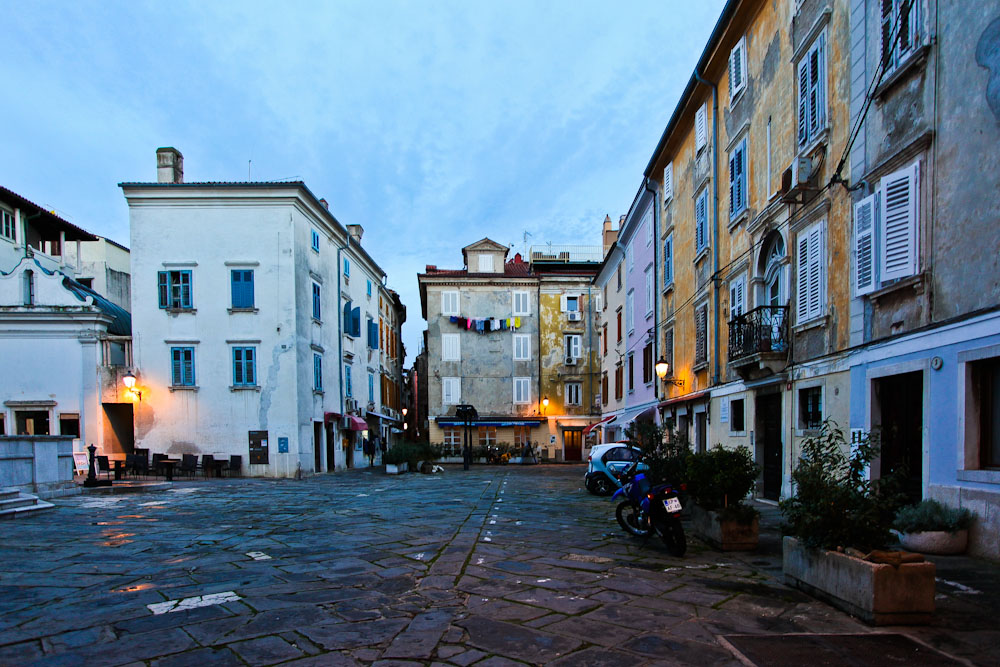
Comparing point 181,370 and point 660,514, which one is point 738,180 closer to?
point 660,514

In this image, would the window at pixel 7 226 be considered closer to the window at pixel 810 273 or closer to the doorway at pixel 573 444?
the doorway at pixel 573 444

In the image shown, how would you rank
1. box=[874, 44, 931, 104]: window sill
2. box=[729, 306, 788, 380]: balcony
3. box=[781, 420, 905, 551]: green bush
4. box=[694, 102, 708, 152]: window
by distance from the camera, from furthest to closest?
box=[694, 102, 708, 152]: window
box=[729, 306, 788, 380]: balcony
box=[874, 44, 931, 104]: window sill
box=[781, 420, 905, 551]: green bush

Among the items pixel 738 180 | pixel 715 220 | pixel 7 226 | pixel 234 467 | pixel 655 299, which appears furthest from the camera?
pixel 7 226

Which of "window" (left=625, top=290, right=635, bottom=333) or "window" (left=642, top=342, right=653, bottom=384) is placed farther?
"window" (left=625, top=290, right=635, bottom=333)

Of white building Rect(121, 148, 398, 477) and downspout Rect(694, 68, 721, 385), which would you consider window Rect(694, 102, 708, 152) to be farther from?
white building Rect(121, 148, 398, 477)

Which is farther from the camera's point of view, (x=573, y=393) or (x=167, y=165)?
(x=573, y=393)

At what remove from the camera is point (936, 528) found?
714cm

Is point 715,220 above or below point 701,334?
above

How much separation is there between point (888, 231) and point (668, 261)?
1278cm

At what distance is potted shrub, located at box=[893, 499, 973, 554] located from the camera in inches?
279

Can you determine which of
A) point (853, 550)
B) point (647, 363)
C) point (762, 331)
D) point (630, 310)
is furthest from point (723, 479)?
point (630, 310)

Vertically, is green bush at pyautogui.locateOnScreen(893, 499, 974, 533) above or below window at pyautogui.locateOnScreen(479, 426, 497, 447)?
above

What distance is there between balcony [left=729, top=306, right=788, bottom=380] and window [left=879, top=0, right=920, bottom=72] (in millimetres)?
4717

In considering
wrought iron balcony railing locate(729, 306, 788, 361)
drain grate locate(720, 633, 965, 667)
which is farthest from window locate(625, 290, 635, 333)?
drain grate locate(720, 633, 965, 667)
